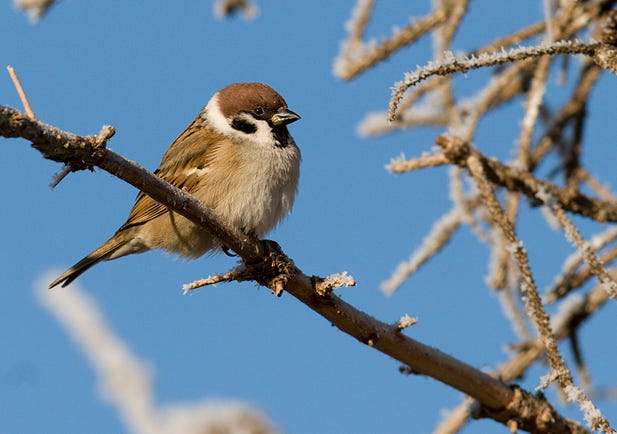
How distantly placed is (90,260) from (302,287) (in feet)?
5.64

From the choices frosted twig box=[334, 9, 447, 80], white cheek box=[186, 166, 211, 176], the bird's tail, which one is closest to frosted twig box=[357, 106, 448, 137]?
frosted twig box=[334, 9, 447, 80]

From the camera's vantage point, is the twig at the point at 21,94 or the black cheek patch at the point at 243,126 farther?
the black cheek patch at the point at 243,126

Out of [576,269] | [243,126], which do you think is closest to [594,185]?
[576,269]

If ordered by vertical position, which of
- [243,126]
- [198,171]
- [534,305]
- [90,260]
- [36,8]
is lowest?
[534,305]

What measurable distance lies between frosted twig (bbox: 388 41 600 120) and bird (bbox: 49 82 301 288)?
131cm

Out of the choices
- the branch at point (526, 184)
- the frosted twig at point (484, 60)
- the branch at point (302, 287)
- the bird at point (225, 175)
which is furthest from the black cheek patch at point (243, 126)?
the frosted twig at point (484, 60)

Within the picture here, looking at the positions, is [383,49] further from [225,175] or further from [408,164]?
[225,175]

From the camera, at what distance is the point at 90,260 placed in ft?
13.0

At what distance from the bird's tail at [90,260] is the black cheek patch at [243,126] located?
69 cm

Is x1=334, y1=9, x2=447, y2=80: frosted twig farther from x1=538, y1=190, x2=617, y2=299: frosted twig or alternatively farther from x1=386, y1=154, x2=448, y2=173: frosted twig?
x1=538, y1=190, x2=617, y2=299: frosted twig

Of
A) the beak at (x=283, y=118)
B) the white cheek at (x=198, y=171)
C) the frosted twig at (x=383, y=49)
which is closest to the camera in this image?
the frosted twig at (x=383, y=49)

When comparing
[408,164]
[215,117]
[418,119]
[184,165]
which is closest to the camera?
[408,164]

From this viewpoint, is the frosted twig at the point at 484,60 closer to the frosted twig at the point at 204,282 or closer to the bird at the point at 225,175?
the frosted twig at the point at 204,282

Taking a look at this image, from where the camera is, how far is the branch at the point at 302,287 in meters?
1.85
